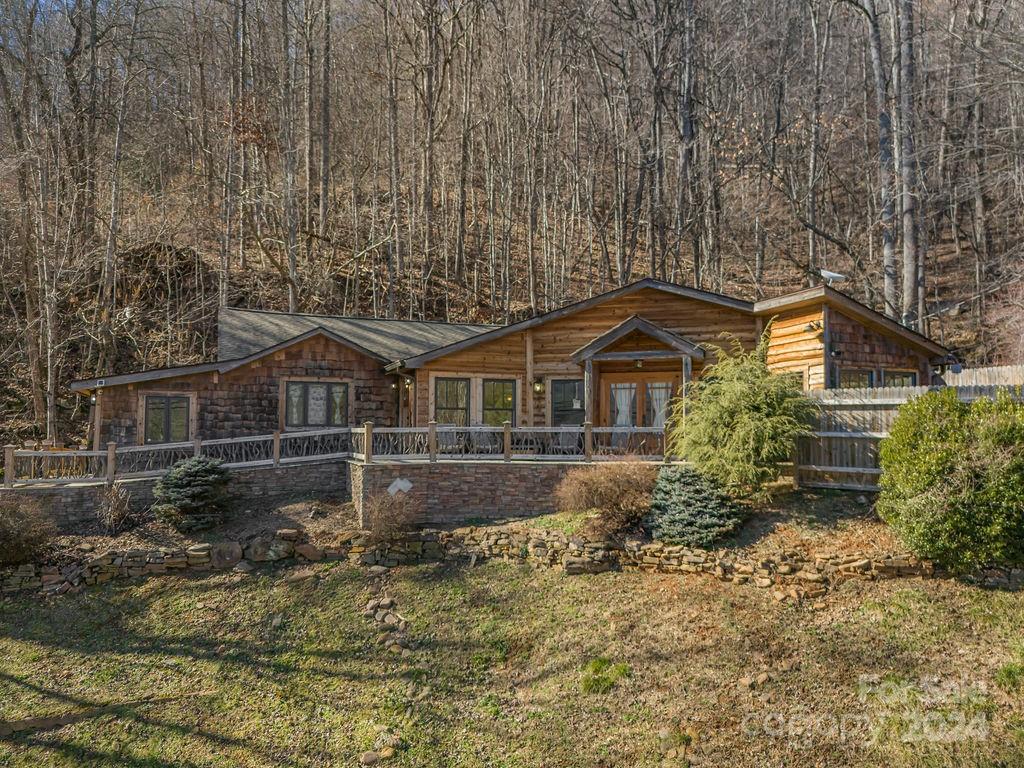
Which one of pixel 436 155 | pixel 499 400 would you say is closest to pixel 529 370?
pixel 499 400

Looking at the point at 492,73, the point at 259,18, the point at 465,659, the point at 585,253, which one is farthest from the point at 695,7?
→ the point at 465,659

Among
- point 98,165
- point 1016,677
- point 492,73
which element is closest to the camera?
point 1016,677

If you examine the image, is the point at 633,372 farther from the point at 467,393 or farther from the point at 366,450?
the point at 366,450

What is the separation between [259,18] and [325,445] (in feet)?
64.4

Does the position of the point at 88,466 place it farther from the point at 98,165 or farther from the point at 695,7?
the point at 695,7

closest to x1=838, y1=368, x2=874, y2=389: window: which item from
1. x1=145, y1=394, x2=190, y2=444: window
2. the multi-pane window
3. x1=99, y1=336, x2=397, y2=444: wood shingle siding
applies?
the multi-pane window

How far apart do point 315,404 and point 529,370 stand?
610cm

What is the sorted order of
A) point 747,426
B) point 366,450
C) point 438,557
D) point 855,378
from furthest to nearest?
point 855,378
point 366,450
point 438,557
point 747,426

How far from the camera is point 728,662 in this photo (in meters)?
7.79

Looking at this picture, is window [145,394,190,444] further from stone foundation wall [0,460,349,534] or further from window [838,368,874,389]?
window [838,368,874,389]

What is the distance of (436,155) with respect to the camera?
30.0 meters

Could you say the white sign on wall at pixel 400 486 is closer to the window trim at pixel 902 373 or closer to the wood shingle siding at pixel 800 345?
the wood shingle siding at pixel 800 345

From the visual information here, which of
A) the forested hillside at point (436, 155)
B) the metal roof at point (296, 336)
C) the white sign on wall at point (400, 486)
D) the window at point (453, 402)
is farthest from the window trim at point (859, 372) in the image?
the metal roof at point (296, 336)

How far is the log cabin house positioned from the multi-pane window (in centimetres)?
3
